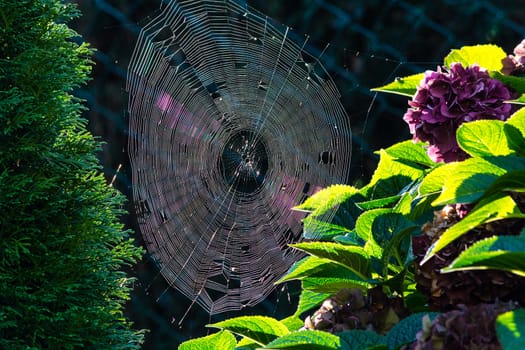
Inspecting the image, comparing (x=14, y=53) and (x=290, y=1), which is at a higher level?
(x=290, y=1)

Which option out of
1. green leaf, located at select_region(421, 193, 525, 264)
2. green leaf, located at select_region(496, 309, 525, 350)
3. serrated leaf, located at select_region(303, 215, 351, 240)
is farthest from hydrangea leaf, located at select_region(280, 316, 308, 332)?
green leaf, located at select_region(496, 309, 525, 350)

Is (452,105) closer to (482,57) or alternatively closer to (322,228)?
(482,57)

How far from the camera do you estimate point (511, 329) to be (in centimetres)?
65

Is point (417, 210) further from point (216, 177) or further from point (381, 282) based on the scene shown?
point (216, 177)

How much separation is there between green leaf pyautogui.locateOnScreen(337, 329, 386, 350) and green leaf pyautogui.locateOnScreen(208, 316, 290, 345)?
21 centimetres

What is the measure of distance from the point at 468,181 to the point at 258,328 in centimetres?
35

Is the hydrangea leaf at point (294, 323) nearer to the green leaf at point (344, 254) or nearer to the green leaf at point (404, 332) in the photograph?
the green leaf at point (344, 254)

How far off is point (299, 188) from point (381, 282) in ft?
4.88

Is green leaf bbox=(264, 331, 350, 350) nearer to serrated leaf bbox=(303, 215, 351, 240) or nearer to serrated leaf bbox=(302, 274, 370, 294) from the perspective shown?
serrated leaf bbox=(302, 274, 370, 294)

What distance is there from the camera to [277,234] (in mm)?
2658

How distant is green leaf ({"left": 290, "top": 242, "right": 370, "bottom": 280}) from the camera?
92 cm

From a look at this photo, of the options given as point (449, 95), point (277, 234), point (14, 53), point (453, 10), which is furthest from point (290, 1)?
point (449, 95)

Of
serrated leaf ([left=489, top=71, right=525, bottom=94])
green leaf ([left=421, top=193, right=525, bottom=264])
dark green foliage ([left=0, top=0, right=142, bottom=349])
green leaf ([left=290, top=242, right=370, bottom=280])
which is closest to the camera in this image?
green leaf ([left=421, top=193, right=525, bottom=264])

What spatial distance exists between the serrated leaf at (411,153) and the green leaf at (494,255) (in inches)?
16.4
